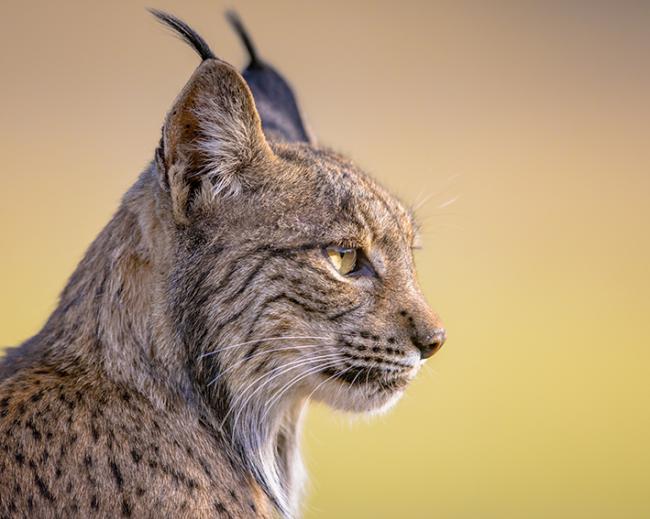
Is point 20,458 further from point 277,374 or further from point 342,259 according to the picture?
point 342,259

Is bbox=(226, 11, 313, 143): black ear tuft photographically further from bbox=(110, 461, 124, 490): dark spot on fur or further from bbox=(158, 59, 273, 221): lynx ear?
bbox=(110, 461, 124, 490): dark spot on fur

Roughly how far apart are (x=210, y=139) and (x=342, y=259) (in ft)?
2.40

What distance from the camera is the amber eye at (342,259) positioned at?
4.38 meters

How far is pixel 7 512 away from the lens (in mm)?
3791

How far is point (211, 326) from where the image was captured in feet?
13.8

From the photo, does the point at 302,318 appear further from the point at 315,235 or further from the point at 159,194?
the point at 159,194

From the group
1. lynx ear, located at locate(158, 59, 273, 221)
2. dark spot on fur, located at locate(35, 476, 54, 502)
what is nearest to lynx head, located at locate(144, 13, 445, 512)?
lynx ear, located at locate(158, 59, 273, 221)

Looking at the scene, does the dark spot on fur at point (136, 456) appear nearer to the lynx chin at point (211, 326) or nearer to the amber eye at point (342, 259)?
the lynx chin at point (211, 326)

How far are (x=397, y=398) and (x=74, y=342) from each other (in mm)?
1367

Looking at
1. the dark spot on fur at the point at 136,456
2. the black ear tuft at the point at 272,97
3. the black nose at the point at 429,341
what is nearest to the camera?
the dark spot on fur at the point at 136,456

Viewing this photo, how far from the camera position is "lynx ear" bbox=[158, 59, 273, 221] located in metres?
4.13

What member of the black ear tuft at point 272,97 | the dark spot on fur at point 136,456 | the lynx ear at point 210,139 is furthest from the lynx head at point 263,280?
the black ear tuft at point 272,97

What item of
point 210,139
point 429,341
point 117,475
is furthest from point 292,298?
point 117,475

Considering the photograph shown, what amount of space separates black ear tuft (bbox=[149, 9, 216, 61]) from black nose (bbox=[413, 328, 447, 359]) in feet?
4.63
